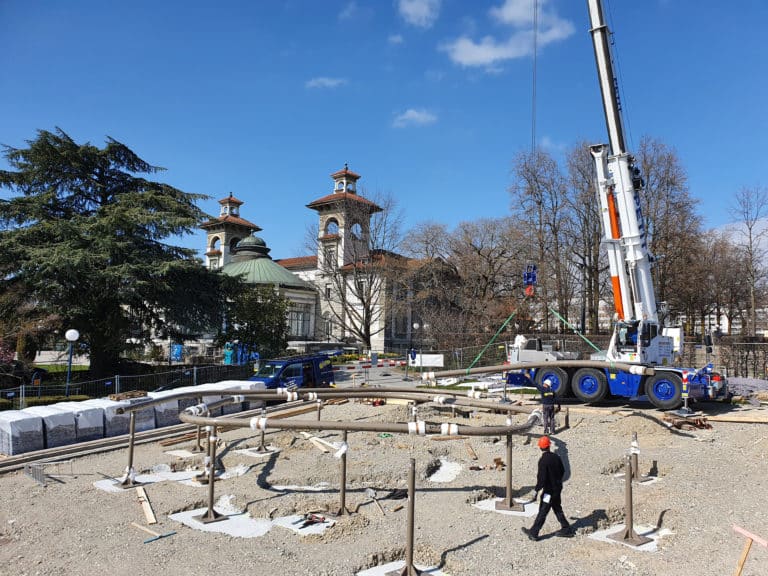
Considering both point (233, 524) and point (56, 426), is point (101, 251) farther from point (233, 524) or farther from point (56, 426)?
point (233, 524)

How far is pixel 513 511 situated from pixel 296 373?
13.2 metres

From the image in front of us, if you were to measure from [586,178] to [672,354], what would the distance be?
81.0 feet

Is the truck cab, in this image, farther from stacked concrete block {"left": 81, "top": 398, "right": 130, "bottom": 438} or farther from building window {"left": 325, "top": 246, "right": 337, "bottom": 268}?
building window {"left": 325, "top": 246, "right": 337, "bottom": 268}

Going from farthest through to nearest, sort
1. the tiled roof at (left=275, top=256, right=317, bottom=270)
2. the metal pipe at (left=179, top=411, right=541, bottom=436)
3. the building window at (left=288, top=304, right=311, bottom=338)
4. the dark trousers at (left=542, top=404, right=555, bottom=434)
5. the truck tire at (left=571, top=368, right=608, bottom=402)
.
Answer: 1. the tiled roof at (left=275, top=256, right=317, bottom=270)
2. the building window at (left=288, top=304, right=311, bottom=338)
3. the truck tire at (left=571, top=368, right=608, bottom=402)
4. the dark trousers at (left=542, top=404, right=555, bottom=434)
5. the metal pipe at (left=179, top=411, right=541, bottom=436)

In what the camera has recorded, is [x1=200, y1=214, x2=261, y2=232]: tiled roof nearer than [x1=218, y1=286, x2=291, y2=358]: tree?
No

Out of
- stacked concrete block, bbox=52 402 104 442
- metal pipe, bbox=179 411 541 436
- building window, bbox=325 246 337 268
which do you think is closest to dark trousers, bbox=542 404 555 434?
metal pipe, bbox=179 411 541 436

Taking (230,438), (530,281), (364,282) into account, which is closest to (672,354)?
(530,281)

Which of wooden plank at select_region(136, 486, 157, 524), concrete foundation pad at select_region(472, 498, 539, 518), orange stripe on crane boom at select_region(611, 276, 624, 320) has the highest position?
orange stripe on crane boom at select_region(611, 276, 624, 320)

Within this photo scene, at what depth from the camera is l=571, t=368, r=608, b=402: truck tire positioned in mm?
17188

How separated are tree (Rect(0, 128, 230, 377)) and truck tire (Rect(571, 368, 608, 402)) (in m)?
17.8

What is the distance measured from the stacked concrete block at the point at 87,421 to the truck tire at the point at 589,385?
1372cm

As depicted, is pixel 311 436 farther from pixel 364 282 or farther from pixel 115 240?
pixel 364 282

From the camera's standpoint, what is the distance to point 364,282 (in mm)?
50375

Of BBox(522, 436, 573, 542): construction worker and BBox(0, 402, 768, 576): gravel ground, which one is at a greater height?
BBox(522, 436, 573, 542): construction worker
